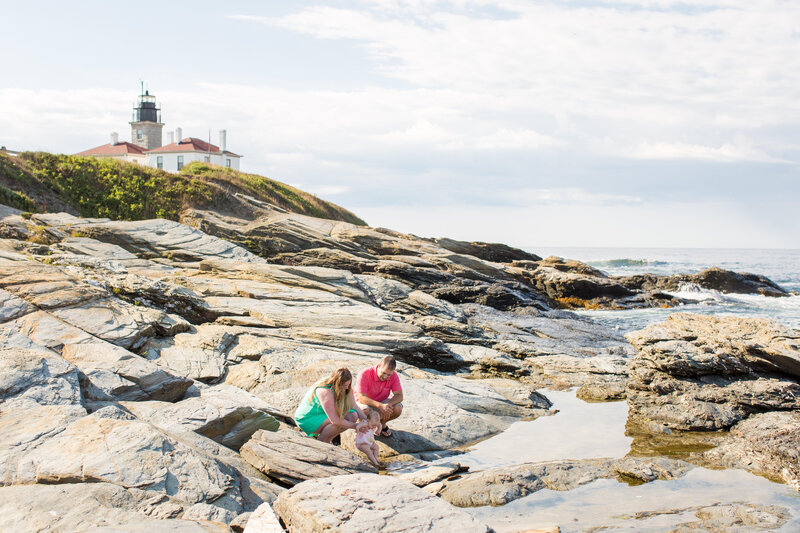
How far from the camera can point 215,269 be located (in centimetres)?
2072

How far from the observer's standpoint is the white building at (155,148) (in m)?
67.8

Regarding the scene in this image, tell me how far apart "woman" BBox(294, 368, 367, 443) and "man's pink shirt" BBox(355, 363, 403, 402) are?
810 mm

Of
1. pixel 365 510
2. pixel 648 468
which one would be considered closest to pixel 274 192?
pixel 648 468

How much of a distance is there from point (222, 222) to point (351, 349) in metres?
18.7

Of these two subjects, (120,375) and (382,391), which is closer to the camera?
(120,375)

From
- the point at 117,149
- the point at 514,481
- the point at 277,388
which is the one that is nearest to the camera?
the point at 514,481

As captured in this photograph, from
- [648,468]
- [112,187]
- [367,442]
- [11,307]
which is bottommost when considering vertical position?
[648,468]

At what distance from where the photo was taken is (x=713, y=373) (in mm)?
13383

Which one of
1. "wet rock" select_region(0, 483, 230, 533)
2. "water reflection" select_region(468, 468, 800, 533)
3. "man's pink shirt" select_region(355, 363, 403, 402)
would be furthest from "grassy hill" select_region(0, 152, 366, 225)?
"water reflection" select_region(468, 468, 800, 533)

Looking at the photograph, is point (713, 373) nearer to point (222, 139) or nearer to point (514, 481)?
point (514, 481)

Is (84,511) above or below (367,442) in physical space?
above

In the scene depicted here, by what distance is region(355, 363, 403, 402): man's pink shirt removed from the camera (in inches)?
406

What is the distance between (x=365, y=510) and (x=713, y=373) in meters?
10.8

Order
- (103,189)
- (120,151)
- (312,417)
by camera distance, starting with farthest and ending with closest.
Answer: (120,151), (103,189), (312,417)
